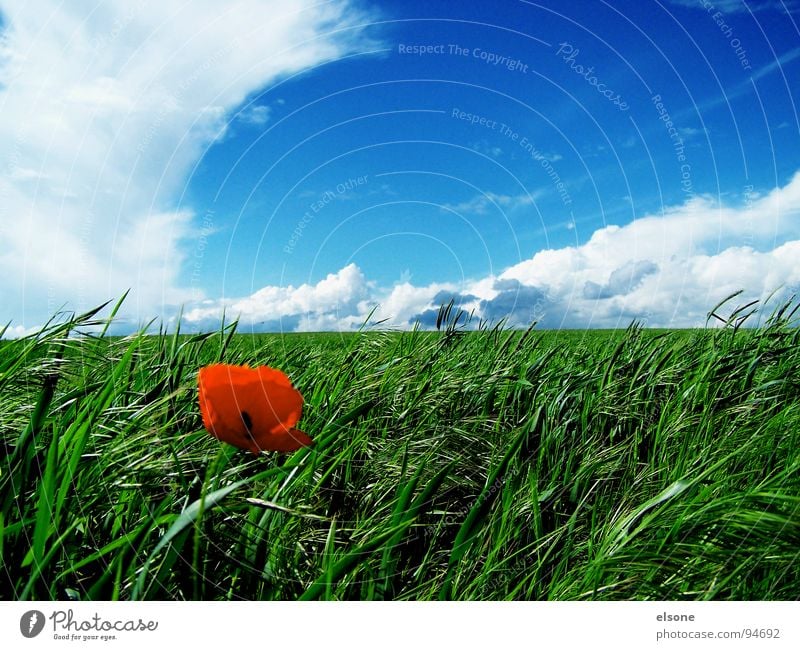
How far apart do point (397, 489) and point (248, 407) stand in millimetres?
562

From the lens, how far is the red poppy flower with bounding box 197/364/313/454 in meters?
1.08

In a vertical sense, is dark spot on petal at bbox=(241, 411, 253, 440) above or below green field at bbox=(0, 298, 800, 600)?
above

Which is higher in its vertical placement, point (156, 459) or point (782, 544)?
point (156, 459)

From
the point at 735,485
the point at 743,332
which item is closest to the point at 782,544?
the point at 735,485

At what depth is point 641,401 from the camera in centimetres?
210
